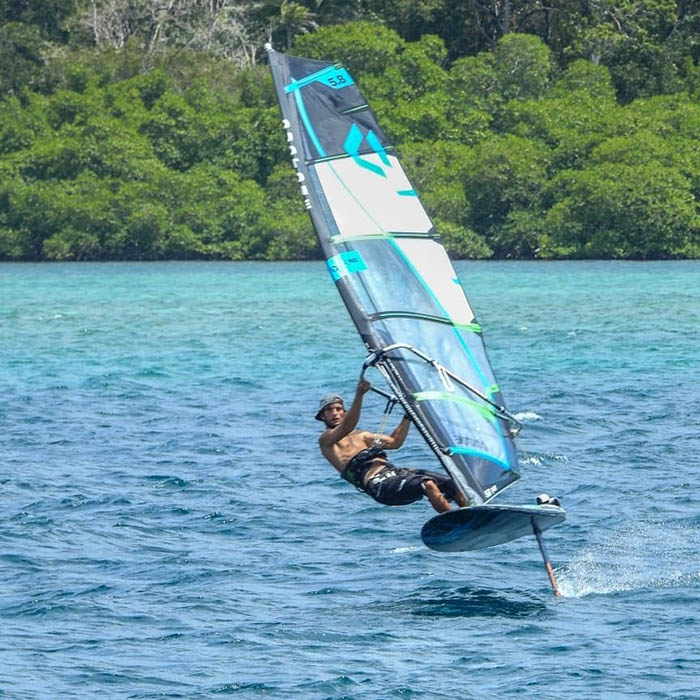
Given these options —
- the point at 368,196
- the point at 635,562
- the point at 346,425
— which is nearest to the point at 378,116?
the point at 635,562

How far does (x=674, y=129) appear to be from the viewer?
63.9m

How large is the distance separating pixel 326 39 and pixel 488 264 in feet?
43.0

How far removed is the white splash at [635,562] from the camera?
13719mm

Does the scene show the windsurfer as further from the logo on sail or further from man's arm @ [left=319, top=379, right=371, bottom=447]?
the logo on sail

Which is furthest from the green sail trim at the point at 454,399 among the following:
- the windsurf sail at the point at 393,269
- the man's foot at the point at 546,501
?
the man's foot at the point at 546,501

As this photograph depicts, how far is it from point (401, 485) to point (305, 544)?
326 centimetres

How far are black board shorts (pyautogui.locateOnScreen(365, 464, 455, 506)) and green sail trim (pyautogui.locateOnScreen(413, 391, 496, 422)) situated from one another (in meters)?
0.59

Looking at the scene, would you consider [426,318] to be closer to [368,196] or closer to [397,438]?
[397,438]

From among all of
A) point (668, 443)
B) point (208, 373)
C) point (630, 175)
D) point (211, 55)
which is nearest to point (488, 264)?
point (630, 175)

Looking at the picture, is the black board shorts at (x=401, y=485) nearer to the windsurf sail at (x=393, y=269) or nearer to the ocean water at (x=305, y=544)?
the windsurf sail at (x=393, y=269)

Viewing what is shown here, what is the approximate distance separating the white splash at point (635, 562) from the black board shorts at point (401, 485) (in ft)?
5.17

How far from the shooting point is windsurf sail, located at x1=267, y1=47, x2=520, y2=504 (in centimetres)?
1282

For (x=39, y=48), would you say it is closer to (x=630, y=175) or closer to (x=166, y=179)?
(x=166, y=179)

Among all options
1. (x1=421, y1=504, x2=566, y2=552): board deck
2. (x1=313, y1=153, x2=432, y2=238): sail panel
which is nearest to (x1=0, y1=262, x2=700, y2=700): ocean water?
(x1=421, y1=504, x2=566, y2=552): board deck
